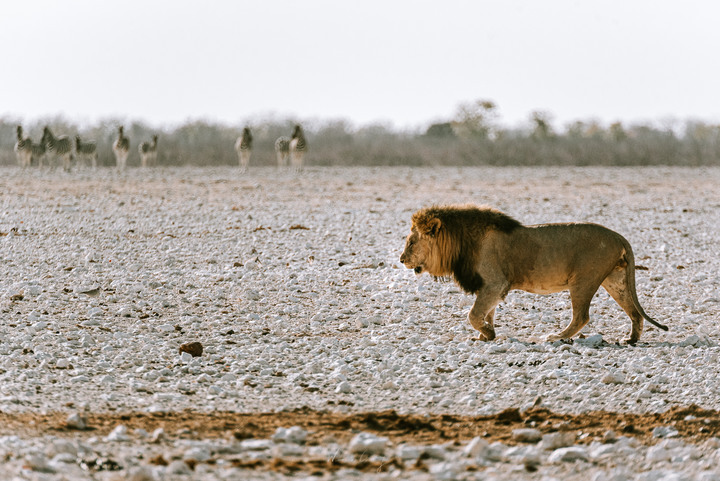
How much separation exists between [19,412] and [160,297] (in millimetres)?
3841

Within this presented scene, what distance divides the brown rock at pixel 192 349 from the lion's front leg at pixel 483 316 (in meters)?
2.33

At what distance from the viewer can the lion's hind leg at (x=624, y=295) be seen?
354 inches

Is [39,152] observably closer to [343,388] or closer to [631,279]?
[631,279]

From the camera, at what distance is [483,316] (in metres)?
8.84

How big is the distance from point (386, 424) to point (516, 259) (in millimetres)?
3117

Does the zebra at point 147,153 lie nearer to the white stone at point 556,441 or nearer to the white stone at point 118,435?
the white stone at point 118,435

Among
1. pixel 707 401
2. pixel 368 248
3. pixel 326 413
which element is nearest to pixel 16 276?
pixel 368 248

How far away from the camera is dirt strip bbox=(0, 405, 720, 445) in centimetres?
602

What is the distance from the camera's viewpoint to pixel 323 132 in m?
49.4

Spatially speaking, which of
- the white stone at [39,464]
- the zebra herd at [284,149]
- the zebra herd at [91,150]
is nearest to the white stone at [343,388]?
the white stone at [39,464]

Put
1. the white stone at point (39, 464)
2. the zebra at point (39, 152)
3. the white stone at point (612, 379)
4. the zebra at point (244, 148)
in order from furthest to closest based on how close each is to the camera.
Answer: the zebra at point (244, 148) < the zebra at point (39, 152) < the white stone at point (612, 379) < the white stone at point (39, 464)

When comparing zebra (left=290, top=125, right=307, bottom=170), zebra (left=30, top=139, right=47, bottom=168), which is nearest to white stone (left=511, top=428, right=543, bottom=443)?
zebra (left=290, top=125, right=307, bottom=170)

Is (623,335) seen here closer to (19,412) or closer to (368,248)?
(368,248)

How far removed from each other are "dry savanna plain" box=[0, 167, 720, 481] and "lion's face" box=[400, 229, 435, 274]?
542 millimetres
